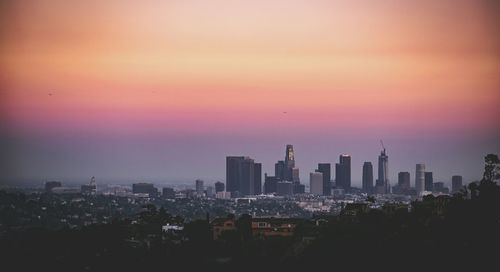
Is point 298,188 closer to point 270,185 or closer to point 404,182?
point 270,185

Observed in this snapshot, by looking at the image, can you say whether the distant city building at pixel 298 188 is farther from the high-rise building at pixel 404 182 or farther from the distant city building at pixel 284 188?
the high-rise building at pixel 404 182

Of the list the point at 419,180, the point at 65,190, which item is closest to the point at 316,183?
the point at 419,180

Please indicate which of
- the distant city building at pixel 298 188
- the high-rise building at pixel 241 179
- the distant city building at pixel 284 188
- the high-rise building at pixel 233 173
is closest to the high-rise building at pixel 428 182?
the high-rise building at pixel 233 173

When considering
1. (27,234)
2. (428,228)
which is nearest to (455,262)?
(428,228)

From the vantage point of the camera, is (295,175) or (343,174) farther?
(295,175)

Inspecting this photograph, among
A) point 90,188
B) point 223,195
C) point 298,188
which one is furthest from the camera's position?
point 298,188

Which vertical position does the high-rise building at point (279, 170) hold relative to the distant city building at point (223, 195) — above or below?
above

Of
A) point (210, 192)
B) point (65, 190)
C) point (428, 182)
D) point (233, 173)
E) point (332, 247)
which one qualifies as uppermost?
point (233, 173)
